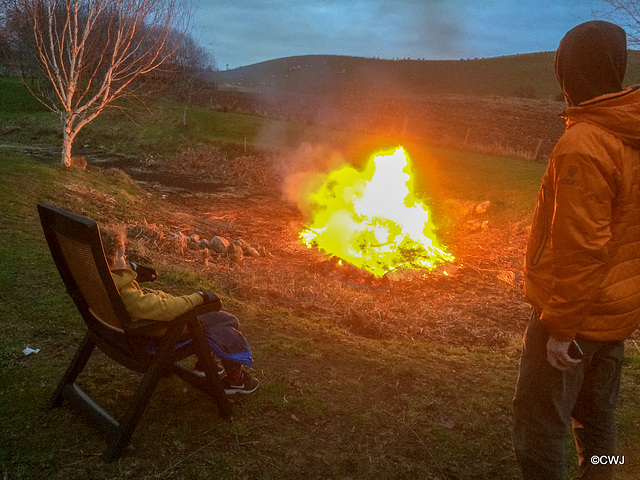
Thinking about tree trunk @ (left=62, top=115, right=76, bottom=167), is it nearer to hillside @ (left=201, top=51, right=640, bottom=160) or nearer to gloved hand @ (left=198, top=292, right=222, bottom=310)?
gloved hand @ (left=198, top=292, right=222, bottom=310)

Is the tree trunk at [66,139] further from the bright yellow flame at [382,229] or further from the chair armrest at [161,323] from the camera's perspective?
the chair armrest at [161,323]

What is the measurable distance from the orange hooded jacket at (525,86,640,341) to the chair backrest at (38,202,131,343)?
2.45m

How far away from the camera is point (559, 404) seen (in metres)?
2.19

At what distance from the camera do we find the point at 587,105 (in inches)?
79.9

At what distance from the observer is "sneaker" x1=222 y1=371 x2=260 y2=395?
350cm

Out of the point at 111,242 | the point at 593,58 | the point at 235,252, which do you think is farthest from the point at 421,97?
the point at 111,242

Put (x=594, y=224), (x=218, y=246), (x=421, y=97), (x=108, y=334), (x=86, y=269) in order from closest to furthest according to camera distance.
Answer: (x=594, y=224)
(x=86, y=269)
(x=108, y=334)
(x=218, y=246)
(x=421, y=97)

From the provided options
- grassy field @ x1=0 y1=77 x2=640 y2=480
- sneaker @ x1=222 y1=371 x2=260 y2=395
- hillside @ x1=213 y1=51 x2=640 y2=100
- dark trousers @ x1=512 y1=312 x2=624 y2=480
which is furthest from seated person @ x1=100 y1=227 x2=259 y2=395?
hillside @ x1=213 y1=51 x2=640 y2=100

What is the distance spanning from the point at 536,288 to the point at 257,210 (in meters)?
11.9

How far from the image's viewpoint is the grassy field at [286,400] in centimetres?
288

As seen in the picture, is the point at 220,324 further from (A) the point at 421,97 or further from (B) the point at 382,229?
(A) the point at 421,97

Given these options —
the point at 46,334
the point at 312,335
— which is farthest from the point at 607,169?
the point at 46,334

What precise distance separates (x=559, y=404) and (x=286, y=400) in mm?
2136

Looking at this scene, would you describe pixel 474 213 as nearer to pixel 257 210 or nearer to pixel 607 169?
pixel 257 210
